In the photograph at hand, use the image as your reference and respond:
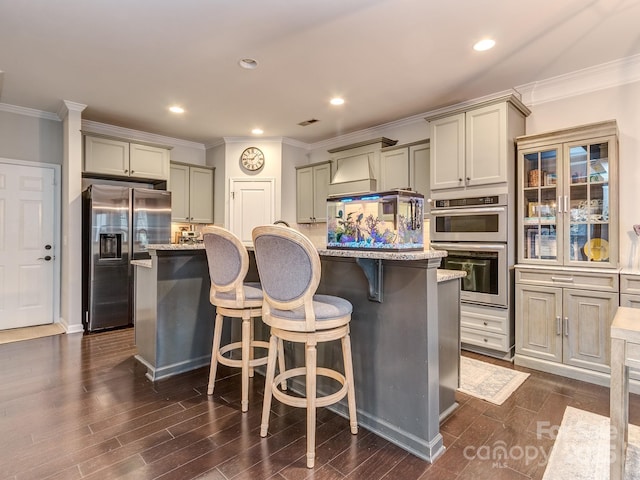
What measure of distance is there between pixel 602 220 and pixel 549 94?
1381 millimetres

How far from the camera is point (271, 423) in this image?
212cm

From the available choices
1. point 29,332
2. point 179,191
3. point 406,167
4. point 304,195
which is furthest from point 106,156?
point 406,167

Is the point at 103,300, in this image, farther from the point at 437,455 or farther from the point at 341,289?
the point at 437,455

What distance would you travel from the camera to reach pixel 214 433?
2006 mm

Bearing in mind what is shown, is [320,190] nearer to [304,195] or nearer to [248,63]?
[304,195]

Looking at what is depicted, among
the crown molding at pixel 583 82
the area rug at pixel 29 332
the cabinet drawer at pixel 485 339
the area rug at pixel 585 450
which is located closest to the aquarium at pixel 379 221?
the area rug at pixel 585 450

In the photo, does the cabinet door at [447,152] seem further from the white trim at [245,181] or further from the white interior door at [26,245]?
the white interior door at [26,245]

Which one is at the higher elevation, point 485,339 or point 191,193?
point 191,193

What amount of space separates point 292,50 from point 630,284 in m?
3.16

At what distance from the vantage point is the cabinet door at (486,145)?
→ 3.21m

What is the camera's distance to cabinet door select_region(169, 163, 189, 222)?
17.3 feet

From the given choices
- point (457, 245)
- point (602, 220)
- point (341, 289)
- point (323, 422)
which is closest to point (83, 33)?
point (341, 289)

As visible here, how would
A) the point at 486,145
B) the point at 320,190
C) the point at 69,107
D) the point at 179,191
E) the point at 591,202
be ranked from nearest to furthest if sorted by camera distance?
the point at 591,202 → the point at 486,145 → the point at 69,107 → the point at 320,190 → the point at 179,191

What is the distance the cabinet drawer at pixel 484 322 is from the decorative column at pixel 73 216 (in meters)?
4.38
